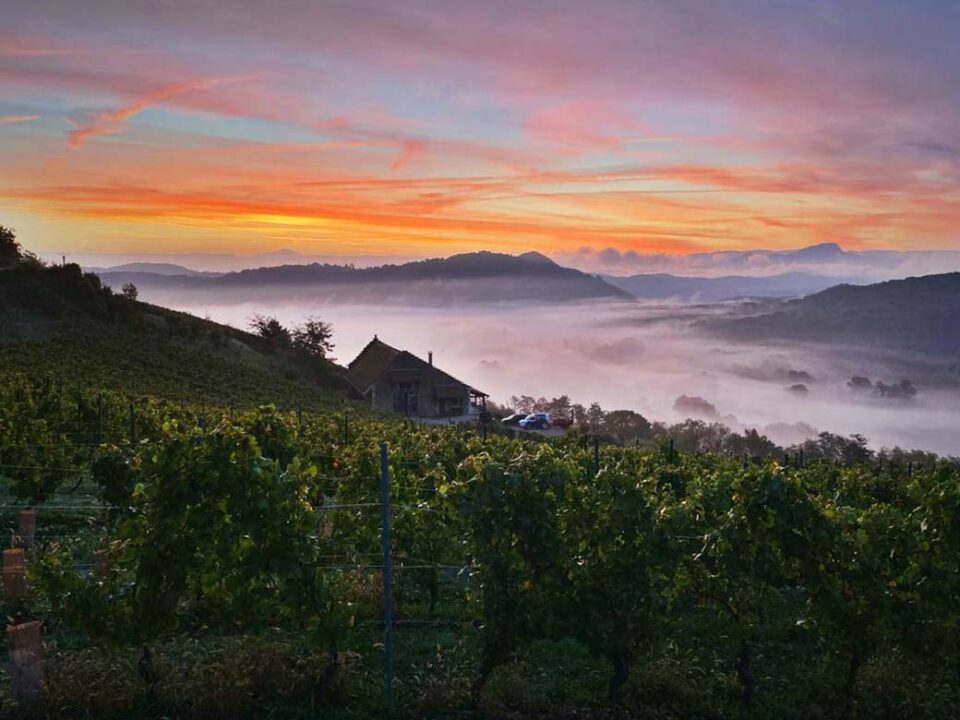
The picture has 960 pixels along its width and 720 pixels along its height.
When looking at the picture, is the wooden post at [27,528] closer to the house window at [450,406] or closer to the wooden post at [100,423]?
the wooden post at [100,423]

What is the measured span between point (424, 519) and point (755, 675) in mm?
5247

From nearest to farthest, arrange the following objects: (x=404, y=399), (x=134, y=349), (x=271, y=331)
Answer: (x=134, y=349)
(x=404, y=399)
(x=271, y=331)

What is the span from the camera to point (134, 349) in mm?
57438

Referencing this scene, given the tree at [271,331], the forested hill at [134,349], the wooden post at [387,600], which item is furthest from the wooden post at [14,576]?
the tree at [271,331]

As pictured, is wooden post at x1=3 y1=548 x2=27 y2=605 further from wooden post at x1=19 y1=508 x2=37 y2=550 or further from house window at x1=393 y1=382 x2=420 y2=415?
house window at x1=393 y1=382 x2=420 y2=415

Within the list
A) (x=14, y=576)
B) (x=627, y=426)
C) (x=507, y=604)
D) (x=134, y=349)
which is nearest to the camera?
(x=507, y=604)

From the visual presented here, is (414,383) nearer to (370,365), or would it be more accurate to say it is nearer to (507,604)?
(370,365)

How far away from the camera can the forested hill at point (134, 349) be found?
1935 inches

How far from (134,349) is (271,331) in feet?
59.7

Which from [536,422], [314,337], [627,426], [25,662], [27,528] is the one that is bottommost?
[627,426]

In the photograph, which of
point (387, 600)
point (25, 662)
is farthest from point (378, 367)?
point (25, 662)

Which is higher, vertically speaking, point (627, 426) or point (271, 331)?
point (271, 331)

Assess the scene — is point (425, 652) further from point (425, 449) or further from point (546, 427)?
point (546, 427)

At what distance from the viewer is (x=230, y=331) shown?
72812mm
